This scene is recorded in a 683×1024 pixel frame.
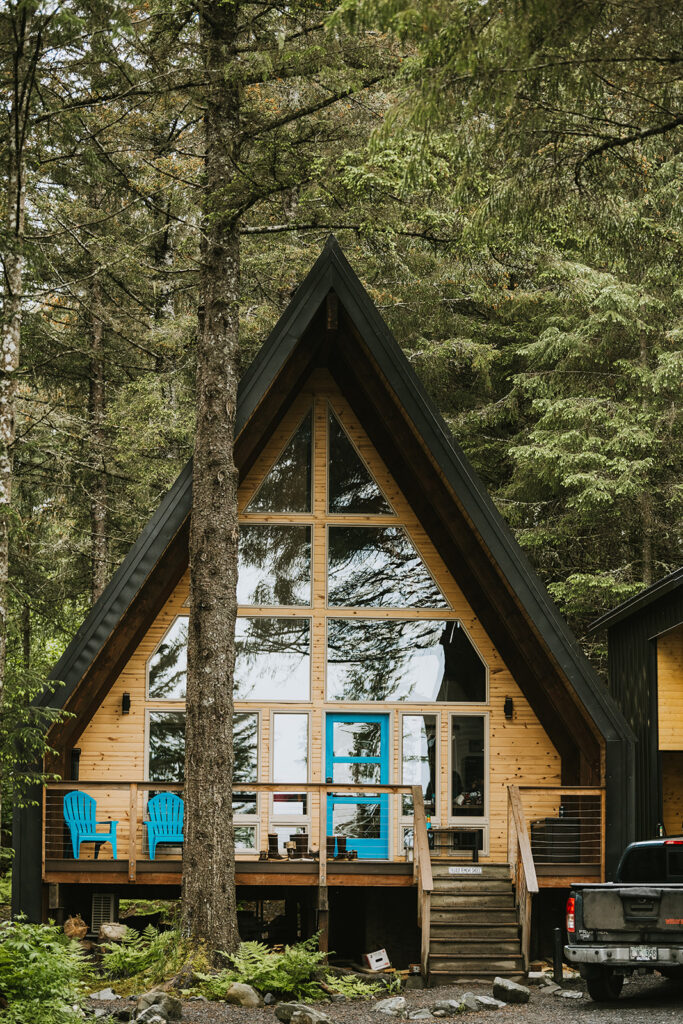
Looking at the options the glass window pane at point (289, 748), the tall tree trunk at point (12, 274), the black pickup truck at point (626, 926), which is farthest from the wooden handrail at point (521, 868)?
the tall tree trunk at point (12, 274)

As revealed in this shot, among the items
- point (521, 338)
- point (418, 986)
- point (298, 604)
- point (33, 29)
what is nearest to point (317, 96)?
point (33, 29)

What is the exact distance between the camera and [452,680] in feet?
49.2

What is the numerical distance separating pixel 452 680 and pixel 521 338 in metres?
11.5

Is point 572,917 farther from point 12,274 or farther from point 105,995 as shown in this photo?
point 12,274

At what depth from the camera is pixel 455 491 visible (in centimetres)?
1358

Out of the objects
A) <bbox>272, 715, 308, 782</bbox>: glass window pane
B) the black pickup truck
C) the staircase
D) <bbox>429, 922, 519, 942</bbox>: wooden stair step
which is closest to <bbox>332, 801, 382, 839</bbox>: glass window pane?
<bbox>272, 715, 308, 782</bbox>: glass window pane

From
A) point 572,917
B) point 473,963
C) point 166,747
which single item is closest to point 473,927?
point 473,963

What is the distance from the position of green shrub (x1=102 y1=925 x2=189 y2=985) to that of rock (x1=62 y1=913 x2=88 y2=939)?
168cm

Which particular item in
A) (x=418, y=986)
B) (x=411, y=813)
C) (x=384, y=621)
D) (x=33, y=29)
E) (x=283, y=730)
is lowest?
(x=418, y=986)

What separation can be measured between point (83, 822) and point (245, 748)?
222 cm

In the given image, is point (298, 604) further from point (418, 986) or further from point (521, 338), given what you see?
point (521, 338)

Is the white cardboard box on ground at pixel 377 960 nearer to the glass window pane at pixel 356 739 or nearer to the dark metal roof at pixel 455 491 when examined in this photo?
the glass window pane at pixel 356 739

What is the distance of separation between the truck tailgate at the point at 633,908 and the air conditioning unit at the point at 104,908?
673 centimetres

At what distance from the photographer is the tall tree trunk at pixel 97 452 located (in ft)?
67.4
